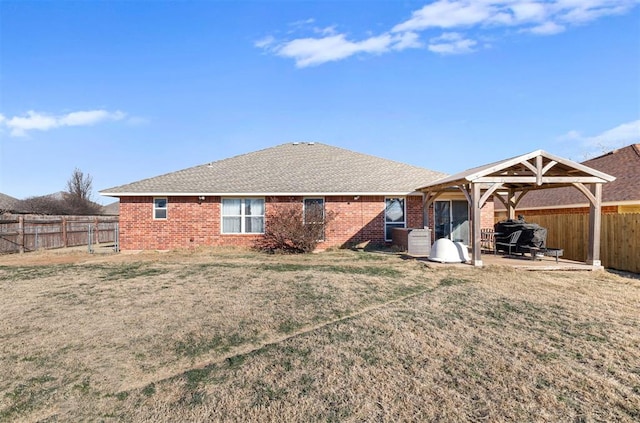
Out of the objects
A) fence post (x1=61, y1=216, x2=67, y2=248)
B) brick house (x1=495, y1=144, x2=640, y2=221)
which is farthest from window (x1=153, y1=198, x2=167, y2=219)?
brick house (x1=495, y1=144, x2=640, y2=221)

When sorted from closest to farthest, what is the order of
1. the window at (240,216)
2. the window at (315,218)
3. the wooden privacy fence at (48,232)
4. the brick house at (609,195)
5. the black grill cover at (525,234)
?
the black grill cover at (525,234) < the brick house at (609,195) < the window at (315,218) < the window at (240,216) < the wooden privacy fence at (48,232)

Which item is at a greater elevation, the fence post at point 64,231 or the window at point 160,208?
the window at point 160,208

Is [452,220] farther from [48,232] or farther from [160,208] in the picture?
[48,232]

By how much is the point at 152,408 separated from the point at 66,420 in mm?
691

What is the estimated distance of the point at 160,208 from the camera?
52.2ft

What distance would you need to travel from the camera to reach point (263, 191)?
51.7 ft

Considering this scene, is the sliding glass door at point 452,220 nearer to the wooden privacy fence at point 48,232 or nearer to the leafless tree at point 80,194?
the wooden privacy fence at point 48,232

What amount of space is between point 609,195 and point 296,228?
12.4 metres

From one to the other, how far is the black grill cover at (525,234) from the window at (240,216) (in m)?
9.27

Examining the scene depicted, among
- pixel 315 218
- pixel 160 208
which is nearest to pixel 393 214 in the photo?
pixel 315 218

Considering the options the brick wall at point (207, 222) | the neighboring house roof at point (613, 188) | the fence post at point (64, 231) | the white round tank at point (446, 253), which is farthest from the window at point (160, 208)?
the neighboring house roof at point (613, 188)

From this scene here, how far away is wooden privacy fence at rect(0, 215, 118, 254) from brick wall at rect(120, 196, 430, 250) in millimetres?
1464

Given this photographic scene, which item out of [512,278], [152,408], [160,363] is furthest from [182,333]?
[512,278]

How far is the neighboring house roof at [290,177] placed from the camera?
15781 mm
